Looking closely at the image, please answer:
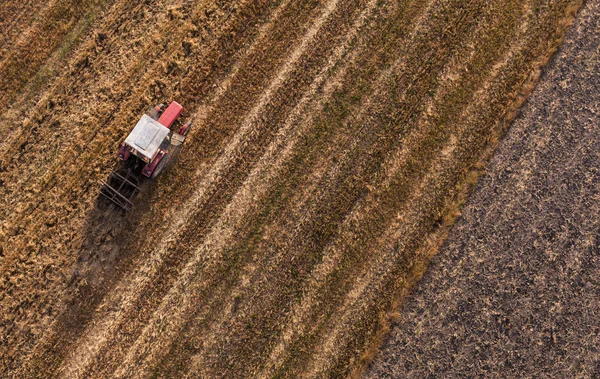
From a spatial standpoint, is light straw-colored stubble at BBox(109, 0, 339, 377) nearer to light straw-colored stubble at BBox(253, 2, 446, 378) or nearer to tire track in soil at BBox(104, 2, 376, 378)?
tire track in soil at BBox(104, 2, 376, 378)

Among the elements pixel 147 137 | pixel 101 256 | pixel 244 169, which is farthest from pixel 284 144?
pixel 101 256

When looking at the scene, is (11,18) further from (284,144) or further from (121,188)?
(284,144)

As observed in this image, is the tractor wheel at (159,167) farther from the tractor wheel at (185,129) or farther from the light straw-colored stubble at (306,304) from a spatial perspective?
the light straw-colored stubble at (306,304)

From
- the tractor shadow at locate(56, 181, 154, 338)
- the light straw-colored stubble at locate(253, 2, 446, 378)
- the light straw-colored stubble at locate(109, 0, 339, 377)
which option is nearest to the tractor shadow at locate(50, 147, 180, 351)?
the tractor shadow at locate(56, 181, 154, 338)

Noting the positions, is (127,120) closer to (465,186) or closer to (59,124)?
(59,124)

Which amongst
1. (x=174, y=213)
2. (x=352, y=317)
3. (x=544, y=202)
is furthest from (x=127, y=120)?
(x=544, y=202)

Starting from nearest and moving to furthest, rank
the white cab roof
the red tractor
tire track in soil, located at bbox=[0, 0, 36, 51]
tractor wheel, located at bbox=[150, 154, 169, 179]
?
the white cab roof
the red tractor
tractor wheel, located at bbox=[150, 154, 169, 179]
tire track in soil, located at bbox=[0, 0, 36, 51]

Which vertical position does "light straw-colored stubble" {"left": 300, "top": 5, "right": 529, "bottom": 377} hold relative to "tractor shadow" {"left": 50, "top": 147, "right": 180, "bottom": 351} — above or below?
above
